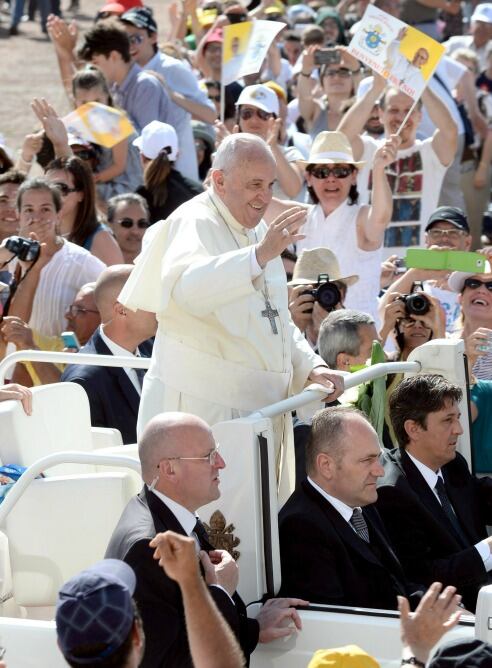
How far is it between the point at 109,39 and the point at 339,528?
6043 millimetres

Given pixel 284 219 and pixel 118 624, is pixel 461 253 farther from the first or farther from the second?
pixel 118 624

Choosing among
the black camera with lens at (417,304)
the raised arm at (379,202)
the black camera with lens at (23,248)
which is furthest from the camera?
the raised arm at (379,202)

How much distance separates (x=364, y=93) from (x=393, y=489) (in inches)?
193

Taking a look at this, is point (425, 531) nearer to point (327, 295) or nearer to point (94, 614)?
point (327, 295)

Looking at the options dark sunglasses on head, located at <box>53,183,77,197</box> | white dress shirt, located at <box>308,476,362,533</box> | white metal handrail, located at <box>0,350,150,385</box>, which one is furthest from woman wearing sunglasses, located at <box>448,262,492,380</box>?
dark sunglasses on head, located at <box>53,183,77,197</box>

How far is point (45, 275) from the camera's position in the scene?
7.74 metres

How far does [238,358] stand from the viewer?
5.13 m

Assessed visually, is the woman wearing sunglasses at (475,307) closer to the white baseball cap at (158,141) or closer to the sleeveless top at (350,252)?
the sleeveless top at (350,252)

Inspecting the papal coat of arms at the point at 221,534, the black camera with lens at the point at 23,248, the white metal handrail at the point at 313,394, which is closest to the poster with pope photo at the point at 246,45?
the black camera with lens at the point at 23,248

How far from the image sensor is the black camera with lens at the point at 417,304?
21.8 ft

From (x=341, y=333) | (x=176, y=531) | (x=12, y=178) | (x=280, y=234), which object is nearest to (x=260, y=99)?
(x=12, y=178)

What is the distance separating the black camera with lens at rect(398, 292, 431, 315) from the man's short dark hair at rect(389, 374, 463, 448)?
1065 mm

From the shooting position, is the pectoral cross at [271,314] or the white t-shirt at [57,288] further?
the white t-shirt at [57,288]

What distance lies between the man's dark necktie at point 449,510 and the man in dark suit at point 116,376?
160 cm
